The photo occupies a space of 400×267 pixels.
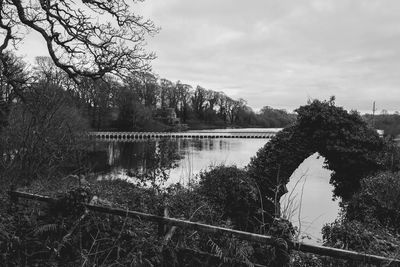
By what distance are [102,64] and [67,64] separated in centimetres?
127

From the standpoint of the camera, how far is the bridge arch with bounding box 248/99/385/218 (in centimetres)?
1055

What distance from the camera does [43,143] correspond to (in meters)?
10.6

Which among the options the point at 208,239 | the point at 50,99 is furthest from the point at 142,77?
the point at 208,239

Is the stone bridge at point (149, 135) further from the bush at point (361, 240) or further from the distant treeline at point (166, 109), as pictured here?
the bush at point (361, 240)

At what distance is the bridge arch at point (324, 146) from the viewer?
1055 cm

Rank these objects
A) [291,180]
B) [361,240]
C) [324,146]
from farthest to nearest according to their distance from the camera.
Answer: [291,180]
[324,146]
[361,240]

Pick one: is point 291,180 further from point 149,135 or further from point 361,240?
point 149,135

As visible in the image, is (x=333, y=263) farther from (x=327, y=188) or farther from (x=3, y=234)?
(x=327, y=188)

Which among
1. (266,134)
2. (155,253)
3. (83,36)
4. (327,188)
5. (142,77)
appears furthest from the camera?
(266,134)

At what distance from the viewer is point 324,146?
11125mm

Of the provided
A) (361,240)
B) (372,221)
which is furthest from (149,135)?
(361,240)

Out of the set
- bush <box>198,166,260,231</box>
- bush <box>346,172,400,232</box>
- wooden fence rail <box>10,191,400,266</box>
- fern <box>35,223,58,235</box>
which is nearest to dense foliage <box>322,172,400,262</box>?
bush <box>346,172,400,232</box>

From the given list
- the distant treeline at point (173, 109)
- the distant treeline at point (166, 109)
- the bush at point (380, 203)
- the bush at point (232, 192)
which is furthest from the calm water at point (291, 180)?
the distant treeline at point (173, 109)

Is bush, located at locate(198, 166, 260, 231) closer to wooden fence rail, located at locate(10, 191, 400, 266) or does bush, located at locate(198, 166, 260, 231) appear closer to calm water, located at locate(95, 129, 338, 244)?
calm water, located at locate(95, 129, 338, 244)
